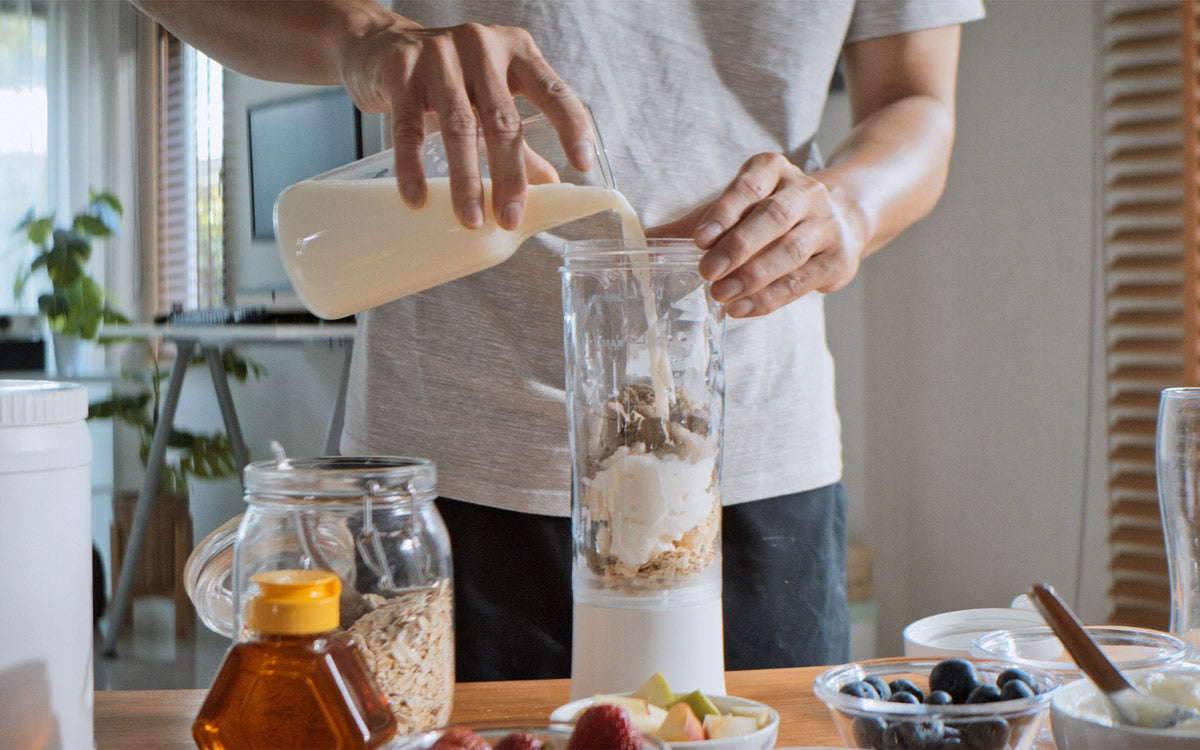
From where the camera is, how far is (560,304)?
973mm

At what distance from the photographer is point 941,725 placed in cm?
50

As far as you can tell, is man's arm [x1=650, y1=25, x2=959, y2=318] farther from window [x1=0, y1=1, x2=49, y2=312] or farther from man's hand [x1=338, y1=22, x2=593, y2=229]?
window [x1=0, y1=1, x2=49, y2=312]

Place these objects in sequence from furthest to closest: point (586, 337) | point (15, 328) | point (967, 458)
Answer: point (15, 328)
point (967, 458)
point (586, 337)

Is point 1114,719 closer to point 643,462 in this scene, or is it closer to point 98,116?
point 643,462

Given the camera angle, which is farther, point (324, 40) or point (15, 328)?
point (15, 328)

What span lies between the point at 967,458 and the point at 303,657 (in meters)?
1.84

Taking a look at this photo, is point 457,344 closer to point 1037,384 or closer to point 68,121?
point 1037,384

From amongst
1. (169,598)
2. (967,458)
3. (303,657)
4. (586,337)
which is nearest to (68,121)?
(169,598)

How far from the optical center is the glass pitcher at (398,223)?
688 mm

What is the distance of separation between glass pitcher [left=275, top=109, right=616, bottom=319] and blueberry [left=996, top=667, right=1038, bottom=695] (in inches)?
13.4

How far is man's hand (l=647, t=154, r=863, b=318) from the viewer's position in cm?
69

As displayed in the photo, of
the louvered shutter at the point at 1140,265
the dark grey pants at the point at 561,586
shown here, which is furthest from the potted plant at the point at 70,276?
the louvered shutter at the point at 1140,265

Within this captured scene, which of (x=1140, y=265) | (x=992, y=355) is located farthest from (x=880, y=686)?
(x=992, y=355)

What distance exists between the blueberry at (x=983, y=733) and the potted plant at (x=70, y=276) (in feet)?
8.54
